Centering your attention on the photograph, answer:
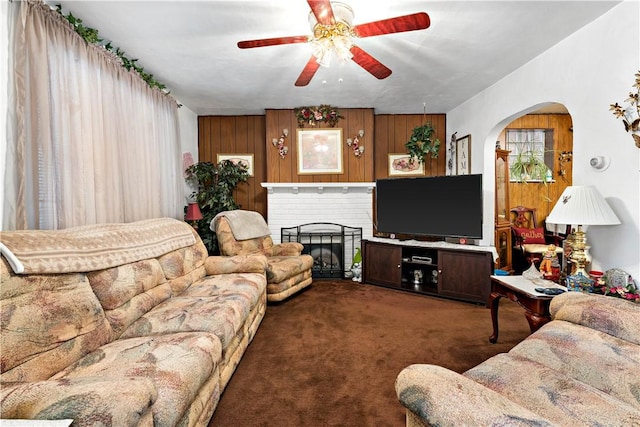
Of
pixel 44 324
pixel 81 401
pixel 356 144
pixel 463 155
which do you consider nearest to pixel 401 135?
pixel 356 144

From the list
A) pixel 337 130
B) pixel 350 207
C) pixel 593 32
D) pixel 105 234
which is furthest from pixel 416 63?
pixel 105 234

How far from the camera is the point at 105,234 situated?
183cm

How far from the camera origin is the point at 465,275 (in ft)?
10.5

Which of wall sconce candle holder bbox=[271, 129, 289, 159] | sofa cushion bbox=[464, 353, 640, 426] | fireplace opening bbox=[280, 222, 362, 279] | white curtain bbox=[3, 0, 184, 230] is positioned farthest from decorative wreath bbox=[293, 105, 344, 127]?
sofa cushion bbox=[464, 353, 640, 426]

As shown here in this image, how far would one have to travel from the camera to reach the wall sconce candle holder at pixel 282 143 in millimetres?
4316

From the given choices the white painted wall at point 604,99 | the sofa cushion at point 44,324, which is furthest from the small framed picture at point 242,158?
the white painted wall at point 604,99

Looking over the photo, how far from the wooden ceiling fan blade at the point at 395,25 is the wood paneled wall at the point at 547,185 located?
397cm

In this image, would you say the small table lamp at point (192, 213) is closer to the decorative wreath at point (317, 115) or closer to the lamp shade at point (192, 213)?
the lamp shade at point (192, 213)

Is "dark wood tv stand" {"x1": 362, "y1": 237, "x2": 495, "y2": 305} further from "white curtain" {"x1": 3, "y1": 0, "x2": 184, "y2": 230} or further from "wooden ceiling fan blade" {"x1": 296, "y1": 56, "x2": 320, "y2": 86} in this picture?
"white curtain" {"x1": 3, "y1": 0, "x2": 184, "y2": 230}

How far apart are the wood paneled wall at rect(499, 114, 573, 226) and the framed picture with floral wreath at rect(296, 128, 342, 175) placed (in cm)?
277

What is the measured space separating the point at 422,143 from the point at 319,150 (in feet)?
4.88

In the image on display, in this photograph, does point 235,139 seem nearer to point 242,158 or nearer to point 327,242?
point 242,158

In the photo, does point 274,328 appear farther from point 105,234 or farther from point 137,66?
point 137,66

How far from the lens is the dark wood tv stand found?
123 inches
